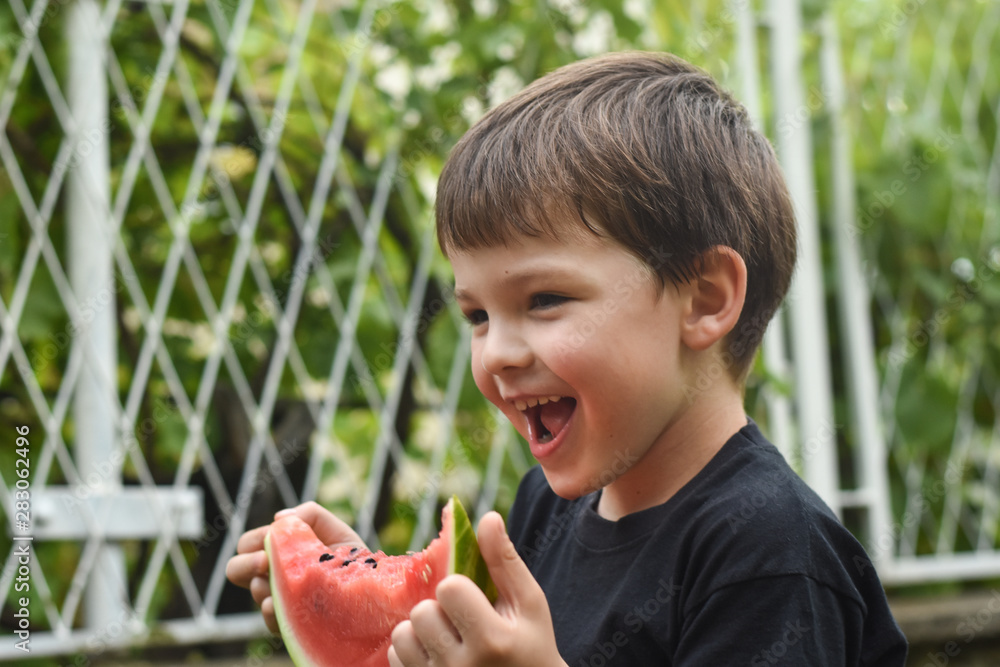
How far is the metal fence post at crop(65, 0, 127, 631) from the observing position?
2.17 metres

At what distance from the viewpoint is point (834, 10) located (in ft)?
10.4

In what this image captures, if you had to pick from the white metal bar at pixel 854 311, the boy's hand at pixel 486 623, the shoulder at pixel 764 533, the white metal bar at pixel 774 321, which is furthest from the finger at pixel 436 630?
the white metal bar at pixel 854 311

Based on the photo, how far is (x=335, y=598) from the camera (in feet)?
4.15

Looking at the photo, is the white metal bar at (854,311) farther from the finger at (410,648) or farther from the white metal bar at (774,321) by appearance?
the finger at (410,648)

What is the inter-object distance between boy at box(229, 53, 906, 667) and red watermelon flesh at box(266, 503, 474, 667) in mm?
68

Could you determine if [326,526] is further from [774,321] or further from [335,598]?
[774,321]

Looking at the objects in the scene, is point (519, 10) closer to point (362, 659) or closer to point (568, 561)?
point (568, 561)

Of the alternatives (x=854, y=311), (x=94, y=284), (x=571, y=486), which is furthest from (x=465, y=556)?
(x=854, y=311)

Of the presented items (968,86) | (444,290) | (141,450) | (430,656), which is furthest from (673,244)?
(968,86)

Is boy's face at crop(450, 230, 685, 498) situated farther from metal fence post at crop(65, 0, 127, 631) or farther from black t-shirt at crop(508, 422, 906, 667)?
metal fence post at crop(65, 0, 127, 631)

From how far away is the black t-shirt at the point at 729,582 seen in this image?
1018 mm

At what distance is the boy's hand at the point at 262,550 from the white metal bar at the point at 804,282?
6.01 feet

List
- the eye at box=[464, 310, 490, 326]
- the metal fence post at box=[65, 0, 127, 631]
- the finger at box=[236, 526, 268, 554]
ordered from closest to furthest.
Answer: the eye at box=[464, 310, 490, 326]
the finger at box=[236, 526, 268, 554]
the metal fence post at box=[65, 0, 127, 631]

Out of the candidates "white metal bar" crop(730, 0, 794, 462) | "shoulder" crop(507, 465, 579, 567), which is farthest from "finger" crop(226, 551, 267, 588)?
"white metal bar" crop(730, 0, 794, 462)
